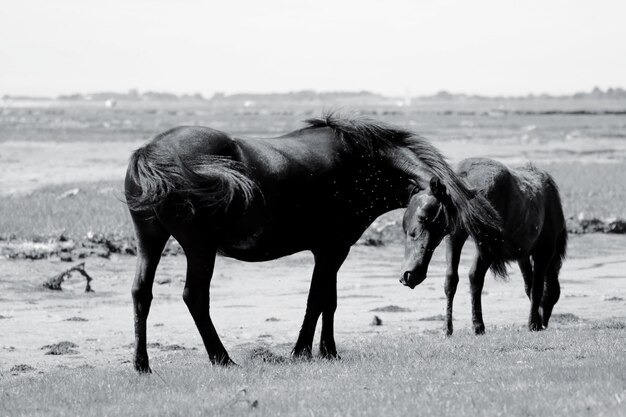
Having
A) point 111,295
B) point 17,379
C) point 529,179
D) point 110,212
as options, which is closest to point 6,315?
point 111,295

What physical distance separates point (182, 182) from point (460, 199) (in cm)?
231

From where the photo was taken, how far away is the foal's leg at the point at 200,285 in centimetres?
841

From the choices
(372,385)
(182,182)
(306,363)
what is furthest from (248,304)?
(372,385)

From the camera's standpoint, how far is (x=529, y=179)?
12469 mm

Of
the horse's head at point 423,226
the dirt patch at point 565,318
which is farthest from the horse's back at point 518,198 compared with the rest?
the horse's head at point 423,226

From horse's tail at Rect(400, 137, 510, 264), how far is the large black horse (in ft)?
0.04

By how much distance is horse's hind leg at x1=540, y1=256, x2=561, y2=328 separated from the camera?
12406 millimetres

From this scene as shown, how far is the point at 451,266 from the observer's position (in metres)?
11.6

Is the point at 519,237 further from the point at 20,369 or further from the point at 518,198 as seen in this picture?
the point at 20,369

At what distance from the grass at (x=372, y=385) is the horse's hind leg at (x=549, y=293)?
2.52 meters

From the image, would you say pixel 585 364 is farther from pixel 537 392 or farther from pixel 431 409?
pixel 431 409

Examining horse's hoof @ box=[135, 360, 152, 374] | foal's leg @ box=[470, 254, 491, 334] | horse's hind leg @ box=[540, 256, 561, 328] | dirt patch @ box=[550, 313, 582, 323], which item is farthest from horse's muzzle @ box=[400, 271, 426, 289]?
dirt patch @ box=[550, 313, 582, 323]

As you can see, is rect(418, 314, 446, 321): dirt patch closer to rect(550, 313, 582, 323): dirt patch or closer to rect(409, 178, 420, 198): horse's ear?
rect(550, 313, 582, 323): dirt patch

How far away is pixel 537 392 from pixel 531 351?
2.39 meters
